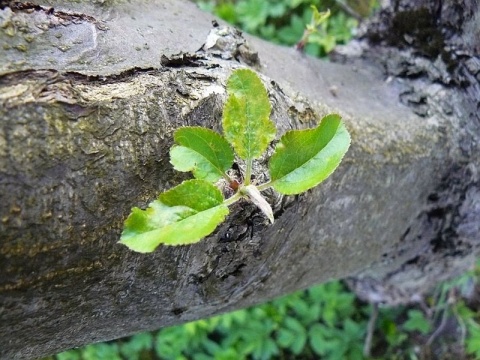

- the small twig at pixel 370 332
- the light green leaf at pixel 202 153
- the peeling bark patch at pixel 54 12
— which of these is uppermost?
the peeling bark patch at pixel 54 12

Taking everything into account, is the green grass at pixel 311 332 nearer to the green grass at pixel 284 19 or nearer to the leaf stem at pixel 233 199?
the green grass at pixel 284 19

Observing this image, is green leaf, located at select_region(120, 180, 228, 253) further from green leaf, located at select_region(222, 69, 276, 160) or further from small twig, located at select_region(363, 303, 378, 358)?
small twig, located at select_region(363, 303, 378, 358)

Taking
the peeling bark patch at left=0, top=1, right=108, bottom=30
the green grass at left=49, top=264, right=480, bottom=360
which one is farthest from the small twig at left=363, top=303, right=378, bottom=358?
the peeling bark patch at left=0, top=1, right=108, bottom=30

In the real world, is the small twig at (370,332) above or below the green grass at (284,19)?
below

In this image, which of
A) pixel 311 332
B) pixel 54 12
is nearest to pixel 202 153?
pixel 54 12

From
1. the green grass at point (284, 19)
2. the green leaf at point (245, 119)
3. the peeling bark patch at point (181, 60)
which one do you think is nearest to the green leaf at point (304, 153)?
the green leaf at point (245, 119)

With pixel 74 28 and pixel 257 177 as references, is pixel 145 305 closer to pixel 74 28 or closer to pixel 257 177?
pixel 257 177

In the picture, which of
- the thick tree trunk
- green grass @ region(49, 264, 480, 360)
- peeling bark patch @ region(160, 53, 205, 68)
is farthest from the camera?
green grass @ region(49, 264, 480, 360)
